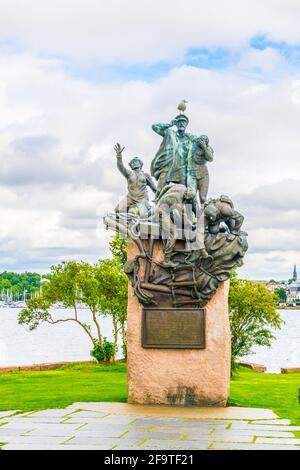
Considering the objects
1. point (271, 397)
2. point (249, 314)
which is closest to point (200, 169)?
point (271, 397)

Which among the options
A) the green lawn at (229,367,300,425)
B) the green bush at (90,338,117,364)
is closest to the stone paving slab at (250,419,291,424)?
the green lawn at (229,367,300,425)

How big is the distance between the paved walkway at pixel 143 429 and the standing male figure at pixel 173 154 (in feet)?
12.7

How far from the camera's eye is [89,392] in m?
12.8

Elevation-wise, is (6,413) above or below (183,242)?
below

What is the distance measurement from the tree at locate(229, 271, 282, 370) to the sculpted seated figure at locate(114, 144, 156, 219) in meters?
7.36

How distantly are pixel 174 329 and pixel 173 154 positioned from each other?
9.90ft

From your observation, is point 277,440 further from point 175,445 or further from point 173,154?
point 173,154

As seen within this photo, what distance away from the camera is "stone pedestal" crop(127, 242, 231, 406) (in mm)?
11305

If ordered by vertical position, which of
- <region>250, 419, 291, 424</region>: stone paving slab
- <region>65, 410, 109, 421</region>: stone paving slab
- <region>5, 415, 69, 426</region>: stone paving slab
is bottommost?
<region>250, 419, 291, 424</region>: stone paving slab

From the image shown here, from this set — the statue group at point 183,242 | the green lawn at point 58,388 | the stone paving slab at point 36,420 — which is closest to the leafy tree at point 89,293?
the green lawn at point 58,388

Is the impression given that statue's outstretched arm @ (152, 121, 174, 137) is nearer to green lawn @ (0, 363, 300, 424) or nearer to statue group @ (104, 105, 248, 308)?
statue group @ (104, 105, 248, 308)

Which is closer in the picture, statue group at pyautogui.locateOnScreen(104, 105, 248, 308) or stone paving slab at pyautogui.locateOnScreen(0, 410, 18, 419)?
stone paving slab at pyautogui.locateOnScreen(0, 410, 18, 419)
